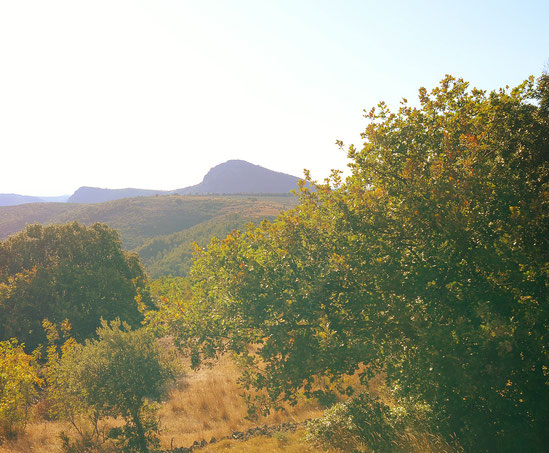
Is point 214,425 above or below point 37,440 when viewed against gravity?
below

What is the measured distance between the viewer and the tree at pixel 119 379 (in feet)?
55.5

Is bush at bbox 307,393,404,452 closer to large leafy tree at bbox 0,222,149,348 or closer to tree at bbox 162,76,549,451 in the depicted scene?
tree at bbox 162,76,549,451

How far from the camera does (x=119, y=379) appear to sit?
667 inches

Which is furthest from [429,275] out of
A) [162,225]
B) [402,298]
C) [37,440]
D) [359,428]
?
[162,225]

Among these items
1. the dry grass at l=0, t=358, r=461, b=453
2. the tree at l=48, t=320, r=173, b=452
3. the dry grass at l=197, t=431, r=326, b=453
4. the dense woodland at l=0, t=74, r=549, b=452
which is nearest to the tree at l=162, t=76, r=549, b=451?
the dense woodland at l=0, t=74, r=549, b=452

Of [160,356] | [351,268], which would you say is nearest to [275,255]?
[351,268]

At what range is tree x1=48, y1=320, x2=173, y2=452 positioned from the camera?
16.9 meters

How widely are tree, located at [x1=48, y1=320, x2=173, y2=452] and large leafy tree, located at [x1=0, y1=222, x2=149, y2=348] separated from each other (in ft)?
40.7

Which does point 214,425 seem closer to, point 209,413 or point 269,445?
point 209,413

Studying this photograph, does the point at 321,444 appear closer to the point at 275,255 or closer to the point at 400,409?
the point at 400,409

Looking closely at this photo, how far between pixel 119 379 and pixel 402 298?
1353cm

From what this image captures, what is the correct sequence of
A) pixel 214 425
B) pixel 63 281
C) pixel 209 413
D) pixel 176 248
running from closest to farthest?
pixel 214 425 < pixel 209 413 < pixel 63 281 < pixel 176 248

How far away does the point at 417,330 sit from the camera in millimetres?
9820

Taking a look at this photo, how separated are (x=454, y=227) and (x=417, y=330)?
3.00 m
